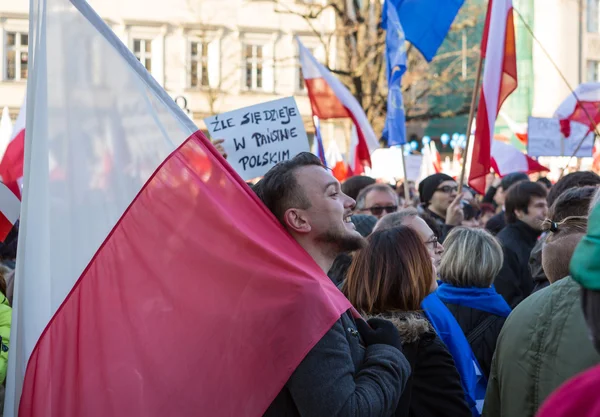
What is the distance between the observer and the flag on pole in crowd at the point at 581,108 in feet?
37.7

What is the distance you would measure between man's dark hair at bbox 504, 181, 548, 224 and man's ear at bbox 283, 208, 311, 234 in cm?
438

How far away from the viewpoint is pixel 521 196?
6945 mm

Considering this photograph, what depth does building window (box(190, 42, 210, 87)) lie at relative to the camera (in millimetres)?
38969

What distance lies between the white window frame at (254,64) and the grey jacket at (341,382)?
37.4 m

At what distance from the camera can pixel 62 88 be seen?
2.79 meters

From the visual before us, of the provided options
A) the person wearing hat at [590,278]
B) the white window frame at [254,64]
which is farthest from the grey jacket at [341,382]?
the white window frame at [254,64]

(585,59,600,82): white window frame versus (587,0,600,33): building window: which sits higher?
(587,0,600,33): building window

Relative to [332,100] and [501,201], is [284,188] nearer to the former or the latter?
[332,100]

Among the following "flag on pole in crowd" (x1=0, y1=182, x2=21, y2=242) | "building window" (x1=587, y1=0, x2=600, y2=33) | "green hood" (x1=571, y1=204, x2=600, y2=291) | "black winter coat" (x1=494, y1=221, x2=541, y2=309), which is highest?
"building window" (x1=587, y1=0, x2=600, y2=33)

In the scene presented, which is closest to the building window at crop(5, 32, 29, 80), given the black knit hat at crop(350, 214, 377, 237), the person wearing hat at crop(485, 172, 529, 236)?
the person wearing hat at crop(485, 172, 529, 236)

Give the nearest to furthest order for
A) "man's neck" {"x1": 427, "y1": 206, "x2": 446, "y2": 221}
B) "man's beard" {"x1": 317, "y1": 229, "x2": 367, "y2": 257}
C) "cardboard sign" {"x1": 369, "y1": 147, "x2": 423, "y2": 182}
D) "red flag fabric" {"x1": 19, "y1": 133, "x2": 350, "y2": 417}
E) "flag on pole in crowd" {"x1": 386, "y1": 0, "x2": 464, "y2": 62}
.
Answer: "red flag fabric" {"x1": 19, "y1": 133, "x2": 350, "y2": 417} < "man's beard" {"x1": 317, "y1": 229, "x2": 367, "y2": 257} < "man's neck" {"x1": 427, "y1": 206, "x2": 446, "y2": 221} < "flag on pole in crowd" {"x1": 386, "y1": 0, "x2": 464, "y2": 62} < "cardboard sign" {"x1": 369, "y1": 147, "x2": 423, "y2": 182}

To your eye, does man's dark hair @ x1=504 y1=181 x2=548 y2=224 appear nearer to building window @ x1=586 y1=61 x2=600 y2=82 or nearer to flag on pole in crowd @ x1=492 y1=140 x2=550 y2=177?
flag on pole in crowd @ x1=492 y1=140 x2=550 y2=177

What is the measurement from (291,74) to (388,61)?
31150mm

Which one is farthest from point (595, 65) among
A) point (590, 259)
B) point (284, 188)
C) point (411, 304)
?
point (590, 259)
